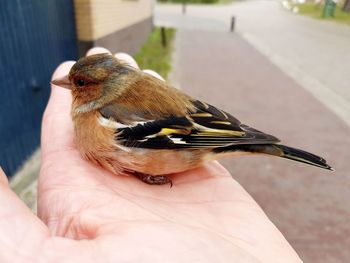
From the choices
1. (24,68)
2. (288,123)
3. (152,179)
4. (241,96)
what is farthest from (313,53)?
(152,179)

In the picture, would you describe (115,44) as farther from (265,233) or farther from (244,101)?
(265,233)

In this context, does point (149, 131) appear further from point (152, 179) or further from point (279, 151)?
point (279, 151)

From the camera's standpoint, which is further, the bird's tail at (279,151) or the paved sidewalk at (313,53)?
the paved sidewalk at (313,53)

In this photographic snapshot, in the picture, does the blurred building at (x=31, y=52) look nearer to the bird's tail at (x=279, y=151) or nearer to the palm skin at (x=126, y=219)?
the palm skin at (x=126, y=219)

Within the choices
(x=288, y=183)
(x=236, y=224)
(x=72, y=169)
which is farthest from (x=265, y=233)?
(x=288, y=183)

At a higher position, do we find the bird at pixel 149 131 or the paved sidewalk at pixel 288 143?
the bird at pixel 149 131

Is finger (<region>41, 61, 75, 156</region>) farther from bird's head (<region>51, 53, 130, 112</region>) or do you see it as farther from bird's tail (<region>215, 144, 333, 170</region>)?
bird's tail (<region>215, 144, 333, 170</region>)

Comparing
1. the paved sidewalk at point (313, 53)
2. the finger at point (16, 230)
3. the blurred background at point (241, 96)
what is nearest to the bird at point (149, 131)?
the finger at point (16, 230)
